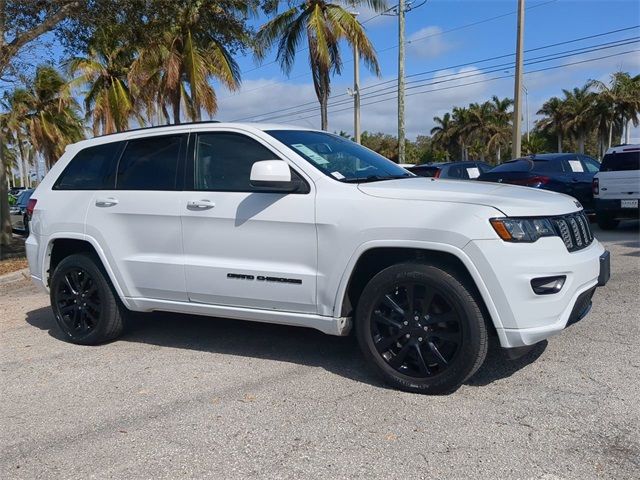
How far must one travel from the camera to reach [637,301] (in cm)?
608

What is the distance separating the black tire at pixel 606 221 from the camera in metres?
11.8

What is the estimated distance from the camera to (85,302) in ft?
17.9

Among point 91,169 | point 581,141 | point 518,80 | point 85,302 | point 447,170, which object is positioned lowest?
point 85,302

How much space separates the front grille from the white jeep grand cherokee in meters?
0.02

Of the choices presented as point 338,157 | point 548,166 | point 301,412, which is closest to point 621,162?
point 548,166

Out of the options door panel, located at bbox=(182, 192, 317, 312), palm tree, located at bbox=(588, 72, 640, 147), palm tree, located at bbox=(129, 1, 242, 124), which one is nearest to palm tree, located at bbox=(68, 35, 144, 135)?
palm tree, located at bbox=(129, 1, 242, 124)

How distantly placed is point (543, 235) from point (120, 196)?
133 inches

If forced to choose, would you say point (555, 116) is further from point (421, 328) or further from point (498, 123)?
point (421, 328)

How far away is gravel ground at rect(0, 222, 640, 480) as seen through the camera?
3176mm

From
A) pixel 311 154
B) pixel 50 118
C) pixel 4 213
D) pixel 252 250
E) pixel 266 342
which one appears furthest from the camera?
pixel 50 118

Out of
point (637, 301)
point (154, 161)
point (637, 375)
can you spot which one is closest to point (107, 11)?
point (154, 161)

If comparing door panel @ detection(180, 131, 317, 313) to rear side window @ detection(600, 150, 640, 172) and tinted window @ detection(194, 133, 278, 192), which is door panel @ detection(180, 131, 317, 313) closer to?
tinted window @ detection(194, 133, 278, 192)

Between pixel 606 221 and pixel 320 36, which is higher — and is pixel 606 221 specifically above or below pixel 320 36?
below

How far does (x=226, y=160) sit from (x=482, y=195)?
2.00m
